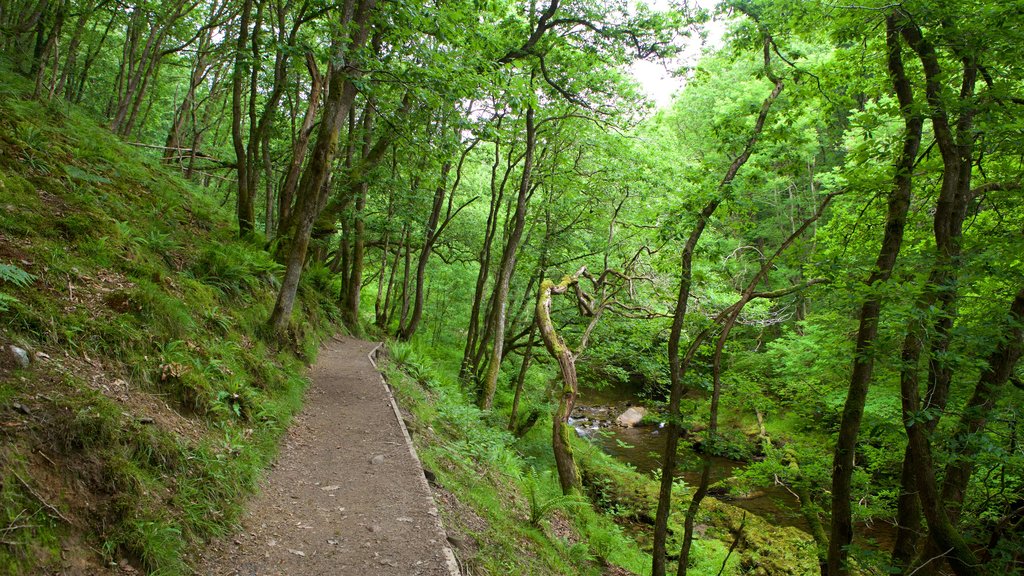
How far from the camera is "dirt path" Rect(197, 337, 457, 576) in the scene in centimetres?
395

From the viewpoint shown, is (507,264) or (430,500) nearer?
(430,500)

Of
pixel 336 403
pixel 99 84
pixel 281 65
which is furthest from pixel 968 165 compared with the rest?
pixel 99 84

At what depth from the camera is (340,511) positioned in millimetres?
4891

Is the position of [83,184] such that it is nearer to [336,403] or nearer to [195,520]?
[336,403]

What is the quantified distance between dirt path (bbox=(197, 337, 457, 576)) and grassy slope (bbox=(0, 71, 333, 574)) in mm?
295

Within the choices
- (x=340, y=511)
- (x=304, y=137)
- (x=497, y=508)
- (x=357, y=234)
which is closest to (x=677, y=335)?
(x=497, y=508)

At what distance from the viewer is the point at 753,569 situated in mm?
10750

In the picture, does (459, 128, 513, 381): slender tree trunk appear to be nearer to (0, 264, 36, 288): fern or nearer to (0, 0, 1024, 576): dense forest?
(0, 0, 1024, 576): dense forest

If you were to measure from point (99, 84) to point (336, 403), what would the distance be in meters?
23.6

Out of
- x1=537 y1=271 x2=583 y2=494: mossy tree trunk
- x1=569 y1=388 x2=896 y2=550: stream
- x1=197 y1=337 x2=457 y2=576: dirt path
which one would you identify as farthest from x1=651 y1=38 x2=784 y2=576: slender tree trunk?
x1=197 y1=337 x2=457 y2=576: dirt path

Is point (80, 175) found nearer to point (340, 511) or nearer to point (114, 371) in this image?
point (114, 371)

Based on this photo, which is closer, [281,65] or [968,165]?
[968,165]

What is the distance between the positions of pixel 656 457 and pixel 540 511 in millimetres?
11451

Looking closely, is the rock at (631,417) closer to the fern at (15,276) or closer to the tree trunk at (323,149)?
the tree trunk at (323,149)
